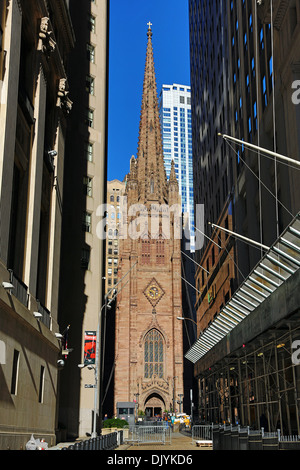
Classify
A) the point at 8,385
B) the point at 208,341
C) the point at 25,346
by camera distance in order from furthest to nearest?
the point at 208,341 < the point at 25,346 < the point at 8,385

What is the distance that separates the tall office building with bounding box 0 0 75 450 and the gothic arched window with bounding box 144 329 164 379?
233 ft

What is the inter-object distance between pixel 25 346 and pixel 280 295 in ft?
32.1

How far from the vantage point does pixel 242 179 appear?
139 ft

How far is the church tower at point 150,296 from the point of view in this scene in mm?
97312

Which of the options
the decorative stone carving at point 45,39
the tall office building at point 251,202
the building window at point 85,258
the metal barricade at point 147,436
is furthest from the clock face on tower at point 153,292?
the decorative stone carving at point 45,39

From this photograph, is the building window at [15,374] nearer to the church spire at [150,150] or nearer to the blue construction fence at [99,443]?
the blue construction fence at [99,443]

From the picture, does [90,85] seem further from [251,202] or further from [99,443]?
[99,443]

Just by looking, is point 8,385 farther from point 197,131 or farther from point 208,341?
point 197,131

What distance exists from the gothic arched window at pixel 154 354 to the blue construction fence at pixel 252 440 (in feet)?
250

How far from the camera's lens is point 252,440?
1778 centimetres

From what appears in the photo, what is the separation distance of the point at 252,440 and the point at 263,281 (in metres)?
6.62

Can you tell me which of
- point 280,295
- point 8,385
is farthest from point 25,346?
point 280,295

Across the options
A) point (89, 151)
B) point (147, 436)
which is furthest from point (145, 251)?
point (147, 436)

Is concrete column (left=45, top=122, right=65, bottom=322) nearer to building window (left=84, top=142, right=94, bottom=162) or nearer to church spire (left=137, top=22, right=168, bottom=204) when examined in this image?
building window (left=84, top=142, right=94, bottom=162)
